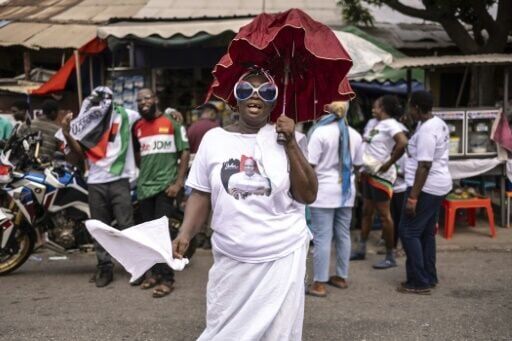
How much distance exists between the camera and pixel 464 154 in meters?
7.90

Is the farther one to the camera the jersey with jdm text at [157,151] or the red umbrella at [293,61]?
the jersey with jdm text at [157,151]

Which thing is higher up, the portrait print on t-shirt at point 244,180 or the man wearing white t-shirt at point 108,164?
the portrait print on t-shirt at point 244,180

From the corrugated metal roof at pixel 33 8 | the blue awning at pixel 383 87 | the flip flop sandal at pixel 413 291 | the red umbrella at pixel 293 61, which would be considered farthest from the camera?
the corrugated metal roof at pixel 33 8

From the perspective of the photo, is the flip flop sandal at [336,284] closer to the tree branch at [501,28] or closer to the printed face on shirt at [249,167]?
the printed face on shirt at [249,167]

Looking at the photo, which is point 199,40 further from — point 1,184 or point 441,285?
point 441,285

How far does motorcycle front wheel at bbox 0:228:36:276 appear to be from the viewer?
19.5ft

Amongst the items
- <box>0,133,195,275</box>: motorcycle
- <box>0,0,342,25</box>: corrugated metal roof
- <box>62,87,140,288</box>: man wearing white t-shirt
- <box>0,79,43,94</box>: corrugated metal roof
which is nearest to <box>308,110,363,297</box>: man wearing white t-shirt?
<box>0,133,195,275</box>: motorcycle

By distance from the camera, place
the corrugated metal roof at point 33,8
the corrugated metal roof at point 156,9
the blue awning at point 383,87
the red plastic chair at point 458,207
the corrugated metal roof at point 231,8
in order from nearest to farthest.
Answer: the red plastic chair at point 458,207, the blue awning at point 383,87, the corrugated metal roof at point 231,8, the corrugated metal roof at point 156,9, the corrugated metal roof at point 33,8

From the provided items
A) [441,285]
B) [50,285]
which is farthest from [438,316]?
[50,285]

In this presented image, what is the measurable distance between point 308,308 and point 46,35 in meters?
8.17

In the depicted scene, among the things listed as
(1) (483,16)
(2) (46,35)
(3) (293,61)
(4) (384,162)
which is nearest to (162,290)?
(4) (384,162)

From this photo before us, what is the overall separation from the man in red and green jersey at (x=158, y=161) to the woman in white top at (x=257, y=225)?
2.66 metres

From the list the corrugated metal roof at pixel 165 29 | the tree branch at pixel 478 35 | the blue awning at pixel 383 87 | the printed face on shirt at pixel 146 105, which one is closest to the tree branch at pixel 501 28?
the tree branch at pixel 478 35

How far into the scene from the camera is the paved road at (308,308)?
14.6 ft
